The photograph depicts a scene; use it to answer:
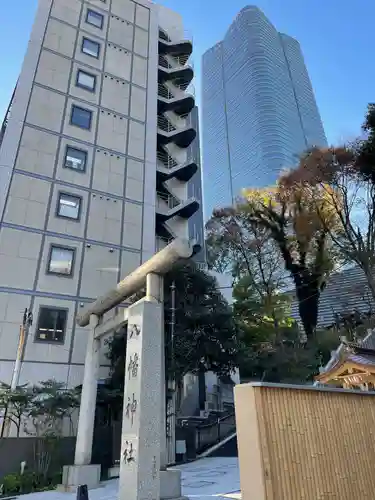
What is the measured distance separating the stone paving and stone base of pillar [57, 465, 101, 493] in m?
0.20

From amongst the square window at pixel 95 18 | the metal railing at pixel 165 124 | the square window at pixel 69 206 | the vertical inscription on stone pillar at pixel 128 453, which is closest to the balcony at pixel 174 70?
the metal railing at pixel 165 124

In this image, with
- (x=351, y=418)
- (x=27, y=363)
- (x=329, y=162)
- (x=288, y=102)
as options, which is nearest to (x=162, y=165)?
(x=329, y=162)

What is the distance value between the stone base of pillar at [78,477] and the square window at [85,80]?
17.8m

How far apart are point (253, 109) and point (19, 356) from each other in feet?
125

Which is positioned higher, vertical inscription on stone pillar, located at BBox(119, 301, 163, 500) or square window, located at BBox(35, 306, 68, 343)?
square window, located at BBox(35, 306, 68, 343)

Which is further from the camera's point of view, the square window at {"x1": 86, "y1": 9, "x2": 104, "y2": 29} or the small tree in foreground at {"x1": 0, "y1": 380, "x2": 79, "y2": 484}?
the square window at {"x1": 86, "y1": 9, "x2": 104, "y2": 29}

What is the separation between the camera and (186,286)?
15.0 m

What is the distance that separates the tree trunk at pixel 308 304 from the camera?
2134 centimetres

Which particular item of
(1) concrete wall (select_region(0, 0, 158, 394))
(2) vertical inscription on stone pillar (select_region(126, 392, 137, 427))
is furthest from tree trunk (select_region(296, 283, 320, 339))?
(2) vertical inscription on stone pillar (select_region(126, 392, 137, 427))

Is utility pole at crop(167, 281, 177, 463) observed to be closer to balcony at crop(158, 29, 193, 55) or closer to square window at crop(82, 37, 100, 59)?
square window at crop(82, 37, 100, 59)

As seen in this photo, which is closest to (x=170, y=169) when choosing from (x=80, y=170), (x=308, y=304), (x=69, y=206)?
(x=80, y=170)

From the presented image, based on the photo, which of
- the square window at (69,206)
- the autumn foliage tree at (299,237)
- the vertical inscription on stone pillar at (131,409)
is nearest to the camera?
the vertical inscription on stone pillar at (131,409)

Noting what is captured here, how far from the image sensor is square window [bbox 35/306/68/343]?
14.2 meters

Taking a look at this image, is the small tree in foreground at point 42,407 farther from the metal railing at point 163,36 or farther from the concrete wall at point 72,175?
the metal railing at point 163,36
